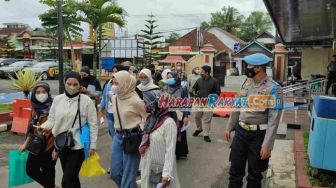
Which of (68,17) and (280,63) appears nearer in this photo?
(68,17)

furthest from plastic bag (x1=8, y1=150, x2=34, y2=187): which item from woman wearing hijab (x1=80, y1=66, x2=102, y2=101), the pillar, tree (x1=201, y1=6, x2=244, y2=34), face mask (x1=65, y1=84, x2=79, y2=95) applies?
tree (x1=201, y1=6, x2=244, y2=34)

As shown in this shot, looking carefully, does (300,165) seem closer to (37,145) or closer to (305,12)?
(37,145)

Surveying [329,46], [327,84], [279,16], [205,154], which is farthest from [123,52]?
[205,154]

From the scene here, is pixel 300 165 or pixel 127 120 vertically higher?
pixel 127 120

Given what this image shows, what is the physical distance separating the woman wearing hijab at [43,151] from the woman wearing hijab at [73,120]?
1.12 ft

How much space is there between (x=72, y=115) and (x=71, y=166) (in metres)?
0.57

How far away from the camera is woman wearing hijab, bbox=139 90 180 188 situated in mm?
3676

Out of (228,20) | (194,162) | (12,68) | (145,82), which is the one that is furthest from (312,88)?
(228,20)

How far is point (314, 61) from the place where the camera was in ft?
76.3

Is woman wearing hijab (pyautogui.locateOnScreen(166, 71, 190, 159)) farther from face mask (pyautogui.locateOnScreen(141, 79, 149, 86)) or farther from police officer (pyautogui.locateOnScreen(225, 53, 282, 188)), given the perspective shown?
police officer (pyautogui.locateOnScreen(225, 53, 282, 188))

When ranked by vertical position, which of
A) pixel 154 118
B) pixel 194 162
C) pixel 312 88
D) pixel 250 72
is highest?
pixel 250 72

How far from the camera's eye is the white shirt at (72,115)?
449 cm

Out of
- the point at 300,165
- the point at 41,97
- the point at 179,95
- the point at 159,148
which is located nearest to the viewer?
the point at 159,148

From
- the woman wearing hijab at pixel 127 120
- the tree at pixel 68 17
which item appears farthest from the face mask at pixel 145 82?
the tree at pixel 68 17
